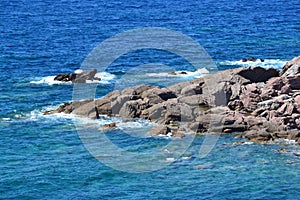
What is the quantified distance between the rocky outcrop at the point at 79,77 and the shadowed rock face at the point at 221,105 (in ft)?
53.3

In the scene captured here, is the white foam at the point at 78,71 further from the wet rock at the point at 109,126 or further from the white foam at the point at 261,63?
the wet rock at the point at 109,126

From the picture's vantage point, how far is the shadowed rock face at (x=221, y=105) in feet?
332

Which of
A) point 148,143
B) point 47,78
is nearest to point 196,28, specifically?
point 47,78

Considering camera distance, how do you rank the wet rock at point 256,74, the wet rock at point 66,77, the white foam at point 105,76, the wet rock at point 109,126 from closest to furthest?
the wet rock at point 109,126 < the wet rock at point 256,74 < the white foam at point 105,76 < the wet rock at point 66,77

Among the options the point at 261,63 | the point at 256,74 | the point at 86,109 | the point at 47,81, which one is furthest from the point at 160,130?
the point at 261,63

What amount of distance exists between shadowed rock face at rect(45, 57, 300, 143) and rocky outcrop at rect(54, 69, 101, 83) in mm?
16248

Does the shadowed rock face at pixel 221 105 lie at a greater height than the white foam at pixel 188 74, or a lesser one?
lesser

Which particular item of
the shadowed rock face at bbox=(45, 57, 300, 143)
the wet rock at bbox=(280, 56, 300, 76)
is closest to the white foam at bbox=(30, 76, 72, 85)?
the shadowed rock face at bbox=(45, 57, 300, 143)

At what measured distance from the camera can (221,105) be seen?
110 metres

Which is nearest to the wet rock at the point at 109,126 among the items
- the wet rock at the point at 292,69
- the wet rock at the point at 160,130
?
the wet rock at the point at 160,130

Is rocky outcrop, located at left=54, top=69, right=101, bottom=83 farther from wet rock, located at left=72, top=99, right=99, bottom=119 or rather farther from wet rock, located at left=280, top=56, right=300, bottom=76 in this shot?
wet rock, located at left=280, top=56, right=300, bottom=76

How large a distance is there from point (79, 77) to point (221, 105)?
1220 inches

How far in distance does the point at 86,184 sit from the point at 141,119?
23.5 meters

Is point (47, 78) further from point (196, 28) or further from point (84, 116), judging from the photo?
point (196, 28)
